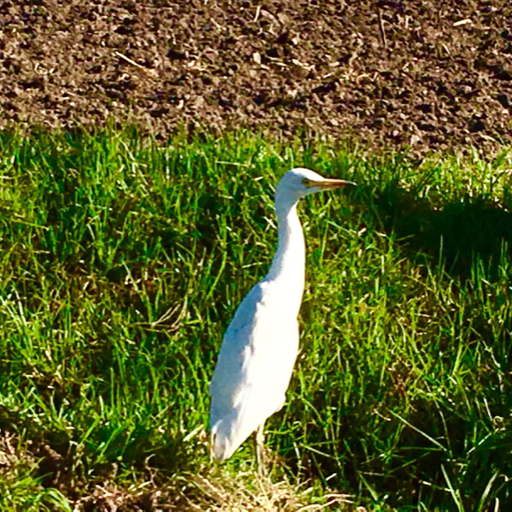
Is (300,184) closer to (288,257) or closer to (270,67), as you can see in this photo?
(288,257)

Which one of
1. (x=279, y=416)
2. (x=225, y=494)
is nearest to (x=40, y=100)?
(x=279, y=416)

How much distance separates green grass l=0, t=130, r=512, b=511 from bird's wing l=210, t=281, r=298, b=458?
24cm

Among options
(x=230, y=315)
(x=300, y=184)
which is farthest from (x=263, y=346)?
(x=230, y=315)

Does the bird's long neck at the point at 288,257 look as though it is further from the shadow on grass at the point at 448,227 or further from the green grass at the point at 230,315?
the shadow on grass at the point at 448,227

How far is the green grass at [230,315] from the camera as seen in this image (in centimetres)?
300

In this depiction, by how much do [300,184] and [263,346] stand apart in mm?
475

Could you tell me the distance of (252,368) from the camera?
2.80m

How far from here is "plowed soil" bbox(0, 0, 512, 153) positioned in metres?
4.28

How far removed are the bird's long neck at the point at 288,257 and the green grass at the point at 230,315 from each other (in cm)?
42

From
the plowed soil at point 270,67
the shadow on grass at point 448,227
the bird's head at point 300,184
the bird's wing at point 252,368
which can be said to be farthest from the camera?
the plowed soil at point 270,67

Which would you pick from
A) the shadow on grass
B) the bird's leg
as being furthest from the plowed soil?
the bird's leg

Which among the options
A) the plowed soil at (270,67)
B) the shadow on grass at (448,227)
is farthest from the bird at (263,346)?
the plowed soil at (270,67)

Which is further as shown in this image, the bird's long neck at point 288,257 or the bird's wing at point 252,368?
the bird's long neck at point 288,257

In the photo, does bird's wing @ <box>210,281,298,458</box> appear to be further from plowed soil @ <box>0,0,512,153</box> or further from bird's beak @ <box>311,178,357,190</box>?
plowed soil @ <box>0,0,512,153</box>
